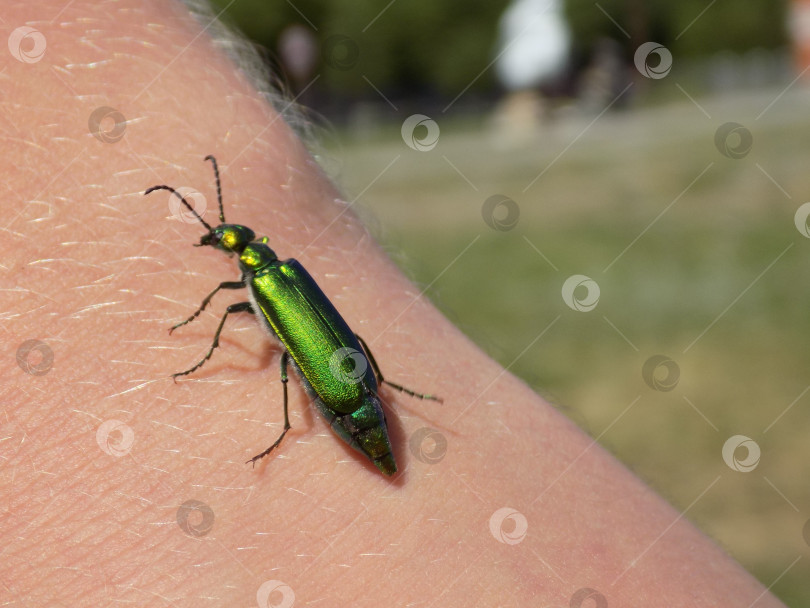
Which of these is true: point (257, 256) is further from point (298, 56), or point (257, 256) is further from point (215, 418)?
point (298, 56)

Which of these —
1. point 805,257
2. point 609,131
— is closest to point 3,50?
point 805,257

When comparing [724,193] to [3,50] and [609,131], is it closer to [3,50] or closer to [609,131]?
[609,131]

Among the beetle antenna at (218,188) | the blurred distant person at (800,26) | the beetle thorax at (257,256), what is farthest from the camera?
the blurred distant person at (800,26)

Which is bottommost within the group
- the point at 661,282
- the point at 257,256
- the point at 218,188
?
the point at 257,256

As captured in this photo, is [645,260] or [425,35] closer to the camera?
[645,260]

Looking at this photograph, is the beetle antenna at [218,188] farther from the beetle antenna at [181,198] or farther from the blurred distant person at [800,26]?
the blurred distant person at [800,26]

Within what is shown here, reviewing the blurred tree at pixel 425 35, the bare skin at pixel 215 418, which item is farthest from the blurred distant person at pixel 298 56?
the bare skin at pixel 215 418

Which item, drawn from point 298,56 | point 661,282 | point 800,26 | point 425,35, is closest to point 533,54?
point 425,35
